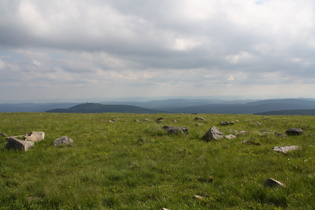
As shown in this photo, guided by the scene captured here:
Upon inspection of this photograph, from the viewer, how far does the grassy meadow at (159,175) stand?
650 centimetres

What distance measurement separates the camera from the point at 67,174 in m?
9.86

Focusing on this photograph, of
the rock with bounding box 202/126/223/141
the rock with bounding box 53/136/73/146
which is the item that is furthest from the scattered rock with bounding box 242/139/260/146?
the rock with bounding box 53/136/73/146

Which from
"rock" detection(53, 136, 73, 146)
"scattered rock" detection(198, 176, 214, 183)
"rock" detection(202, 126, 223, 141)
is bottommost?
"scattered rock" detection(198, 176, 214, 183)

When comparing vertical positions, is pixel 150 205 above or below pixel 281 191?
below

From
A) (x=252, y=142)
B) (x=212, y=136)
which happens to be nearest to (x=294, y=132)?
(x=252, y=142)

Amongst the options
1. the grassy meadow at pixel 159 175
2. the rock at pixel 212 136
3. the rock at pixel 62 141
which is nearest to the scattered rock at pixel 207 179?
the grassy meadow at pixel 159 175

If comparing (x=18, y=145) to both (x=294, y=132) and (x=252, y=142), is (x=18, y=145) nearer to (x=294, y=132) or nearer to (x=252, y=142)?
(x=252, y=142)

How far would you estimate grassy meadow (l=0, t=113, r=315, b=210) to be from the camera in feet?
21.3

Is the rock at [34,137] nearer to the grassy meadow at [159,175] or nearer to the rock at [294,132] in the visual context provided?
the grassy meadow at [159,175]

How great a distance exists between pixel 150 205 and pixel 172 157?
5.57m

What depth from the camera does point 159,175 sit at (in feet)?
30.1

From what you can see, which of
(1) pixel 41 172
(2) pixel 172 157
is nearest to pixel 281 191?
(2) pixel 172 157

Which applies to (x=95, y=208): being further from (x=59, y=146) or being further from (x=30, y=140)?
(x=30, y=140)

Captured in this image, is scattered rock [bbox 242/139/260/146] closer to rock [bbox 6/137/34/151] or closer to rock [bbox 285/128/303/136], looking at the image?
rock [bbox 285/128/303/136]
